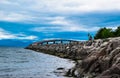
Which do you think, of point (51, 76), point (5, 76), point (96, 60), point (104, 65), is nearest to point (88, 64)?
point (96, 60)

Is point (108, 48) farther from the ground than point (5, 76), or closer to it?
farther from the ground

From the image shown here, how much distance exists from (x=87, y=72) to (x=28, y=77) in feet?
28.8

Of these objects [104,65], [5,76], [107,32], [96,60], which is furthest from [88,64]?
[107,32]

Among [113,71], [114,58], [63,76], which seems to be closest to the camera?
[113,71]

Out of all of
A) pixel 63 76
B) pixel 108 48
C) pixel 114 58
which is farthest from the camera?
pixel 63 76

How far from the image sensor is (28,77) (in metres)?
41.1

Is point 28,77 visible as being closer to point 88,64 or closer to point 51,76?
point 51,76

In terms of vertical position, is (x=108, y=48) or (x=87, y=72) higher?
(x=108, y=48)

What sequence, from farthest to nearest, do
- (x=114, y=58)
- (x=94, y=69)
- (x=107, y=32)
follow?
(x=107, y=32)
(x=94, y=69)
(x=114, y=58)

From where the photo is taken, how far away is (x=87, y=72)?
118 feet

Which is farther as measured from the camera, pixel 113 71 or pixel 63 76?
pixel 63 76

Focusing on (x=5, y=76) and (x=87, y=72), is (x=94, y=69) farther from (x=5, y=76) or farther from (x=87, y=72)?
(x=5, y=76)

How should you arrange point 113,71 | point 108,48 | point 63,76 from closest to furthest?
point 113,71
point 108,48
point 63,76

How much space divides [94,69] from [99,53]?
2.89 metres
